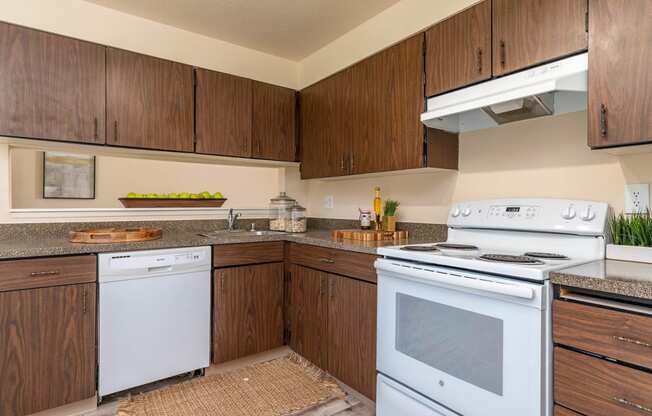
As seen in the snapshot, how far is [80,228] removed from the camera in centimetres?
232

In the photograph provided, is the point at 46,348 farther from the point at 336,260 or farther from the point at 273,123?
the point at 273,123

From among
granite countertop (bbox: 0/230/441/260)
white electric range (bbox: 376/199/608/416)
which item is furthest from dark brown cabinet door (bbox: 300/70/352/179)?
white electric range (bbox: 376/199/608/416)


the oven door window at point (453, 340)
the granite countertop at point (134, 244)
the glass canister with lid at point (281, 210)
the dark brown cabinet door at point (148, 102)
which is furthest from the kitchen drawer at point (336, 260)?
the dark brown cabinet door at point (148, 102)

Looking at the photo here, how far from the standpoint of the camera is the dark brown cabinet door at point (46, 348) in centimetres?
165

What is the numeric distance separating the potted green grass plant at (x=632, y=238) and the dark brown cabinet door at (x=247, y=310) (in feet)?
5.98

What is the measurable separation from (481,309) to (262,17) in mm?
2305

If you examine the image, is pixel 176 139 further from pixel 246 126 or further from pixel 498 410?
pixel 498 410

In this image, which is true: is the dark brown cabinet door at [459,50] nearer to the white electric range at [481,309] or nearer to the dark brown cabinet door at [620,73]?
the dark brown cabinet door at [620,73]

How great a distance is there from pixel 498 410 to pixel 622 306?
53cm

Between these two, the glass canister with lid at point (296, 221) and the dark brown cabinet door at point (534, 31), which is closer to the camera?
the dark brown cabinet door at point (534, 31)

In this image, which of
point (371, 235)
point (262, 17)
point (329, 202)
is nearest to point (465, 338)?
point (371, 235)

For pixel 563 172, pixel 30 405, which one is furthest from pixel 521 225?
pixel 30 405

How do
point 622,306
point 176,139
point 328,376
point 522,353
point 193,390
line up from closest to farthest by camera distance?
point 622,306 < point 522,353 < point 193,390 < point 328,376 < point 176,139

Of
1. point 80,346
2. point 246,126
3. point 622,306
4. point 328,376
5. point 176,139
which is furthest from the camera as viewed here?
point 246,126
